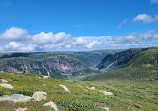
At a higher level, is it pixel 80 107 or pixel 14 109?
pixel 14 109

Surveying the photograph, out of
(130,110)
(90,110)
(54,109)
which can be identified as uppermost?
(54,109)

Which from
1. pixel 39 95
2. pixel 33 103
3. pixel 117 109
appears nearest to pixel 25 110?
pixel 33 103

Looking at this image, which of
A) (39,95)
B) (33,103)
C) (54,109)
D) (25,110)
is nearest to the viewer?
(25,110)

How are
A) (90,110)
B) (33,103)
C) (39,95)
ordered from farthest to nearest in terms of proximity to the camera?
(39,95), (90,110), (33,103)

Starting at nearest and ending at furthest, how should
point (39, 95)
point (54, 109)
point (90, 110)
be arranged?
point (54, 109)
point (90, 110)
point (39, 95)

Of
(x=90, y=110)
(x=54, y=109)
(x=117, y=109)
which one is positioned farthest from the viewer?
(x=117, y=109)

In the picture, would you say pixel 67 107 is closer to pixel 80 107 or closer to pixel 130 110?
pixel 80 107

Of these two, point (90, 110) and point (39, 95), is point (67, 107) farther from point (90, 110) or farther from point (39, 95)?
point (39, 95)

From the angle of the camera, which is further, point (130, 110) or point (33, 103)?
point (130, 110)

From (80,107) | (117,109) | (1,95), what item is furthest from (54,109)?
(117,109)
